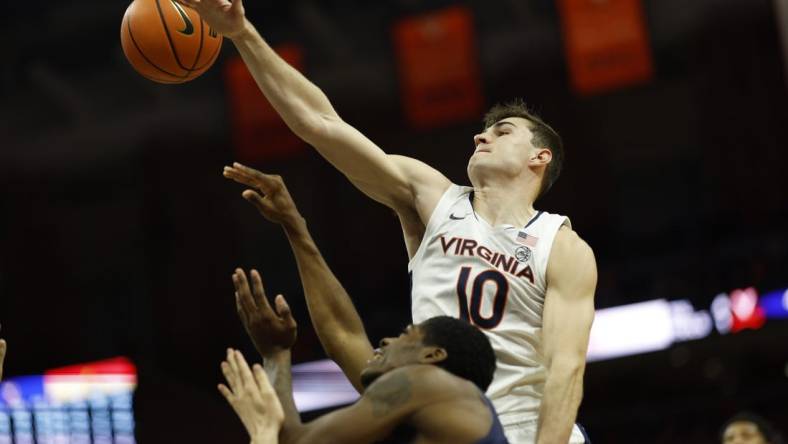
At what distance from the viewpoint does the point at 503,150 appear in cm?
425

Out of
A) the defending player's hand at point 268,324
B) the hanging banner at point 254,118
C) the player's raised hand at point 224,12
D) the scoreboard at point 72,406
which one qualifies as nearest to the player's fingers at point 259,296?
the defending player's hand at point 268,324

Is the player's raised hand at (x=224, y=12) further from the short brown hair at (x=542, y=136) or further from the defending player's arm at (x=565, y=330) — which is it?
the defending player's arm at (x=565, y=330)

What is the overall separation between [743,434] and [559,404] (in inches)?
150

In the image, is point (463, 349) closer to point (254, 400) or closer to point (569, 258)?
point (254, 400)

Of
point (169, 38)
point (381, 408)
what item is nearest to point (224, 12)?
point (169, 38)

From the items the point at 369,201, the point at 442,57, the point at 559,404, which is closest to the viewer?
the point at 559,404

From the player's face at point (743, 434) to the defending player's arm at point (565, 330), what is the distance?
3.53 meters

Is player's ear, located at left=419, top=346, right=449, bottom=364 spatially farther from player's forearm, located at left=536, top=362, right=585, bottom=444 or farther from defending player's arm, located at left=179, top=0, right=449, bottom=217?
defending player's arm, located at left=179, top=0, right=449, bottom=217

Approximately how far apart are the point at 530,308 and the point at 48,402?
9.52 meters

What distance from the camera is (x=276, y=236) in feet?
51.4

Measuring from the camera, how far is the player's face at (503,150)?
4.21m

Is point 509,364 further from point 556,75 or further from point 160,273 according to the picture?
point 160,273

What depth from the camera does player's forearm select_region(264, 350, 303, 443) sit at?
10.8 feet

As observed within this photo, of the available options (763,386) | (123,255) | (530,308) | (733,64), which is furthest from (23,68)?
(530,308)
